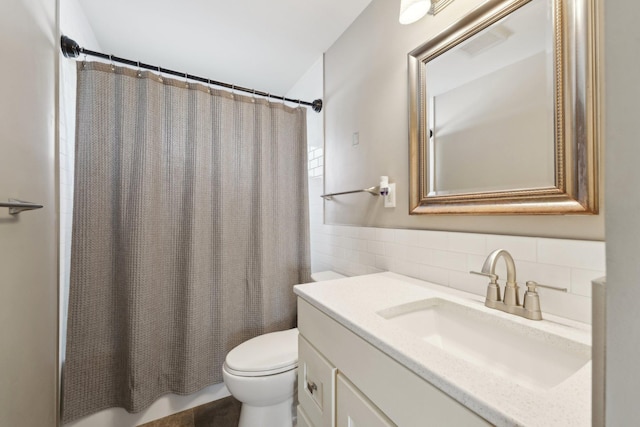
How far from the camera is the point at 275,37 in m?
1.59

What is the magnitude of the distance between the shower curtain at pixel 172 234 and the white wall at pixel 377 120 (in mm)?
325

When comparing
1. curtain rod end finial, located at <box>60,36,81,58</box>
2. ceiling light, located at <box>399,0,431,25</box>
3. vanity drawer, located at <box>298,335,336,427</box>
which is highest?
ceiling light, located at <box>399,0,431,25</box>

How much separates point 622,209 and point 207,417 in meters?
1.90

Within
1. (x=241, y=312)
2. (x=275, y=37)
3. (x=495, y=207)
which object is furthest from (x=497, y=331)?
(x=275, y=37)

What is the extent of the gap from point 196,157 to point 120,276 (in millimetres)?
743

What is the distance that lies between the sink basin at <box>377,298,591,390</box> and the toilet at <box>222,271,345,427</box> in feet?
2.16

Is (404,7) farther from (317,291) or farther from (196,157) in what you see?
(196,157)

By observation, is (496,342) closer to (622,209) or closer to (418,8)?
(622,209)

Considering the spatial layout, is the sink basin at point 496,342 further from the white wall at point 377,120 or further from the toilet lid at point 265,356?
the toilet lid at point 265,356

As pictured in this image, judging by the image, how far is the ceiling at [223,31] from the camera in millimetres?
1355

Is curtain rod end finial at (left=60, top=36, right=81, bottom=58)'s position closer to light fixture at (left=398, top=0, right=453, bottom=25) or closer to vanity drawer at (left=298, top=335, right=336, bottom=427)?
light fixture at (left=398, top=0, right=453, bottom=25)

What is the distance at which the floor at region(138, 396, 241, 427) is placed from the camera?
1.38 metres

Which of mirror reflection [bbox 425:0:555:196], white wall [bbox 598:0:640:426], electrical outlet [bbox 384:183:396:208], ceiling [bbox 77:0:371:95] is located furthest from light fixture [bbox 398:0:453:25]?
white wall [bbox 598:0:640:426]

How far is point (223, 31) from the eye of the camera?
153 centimetres
